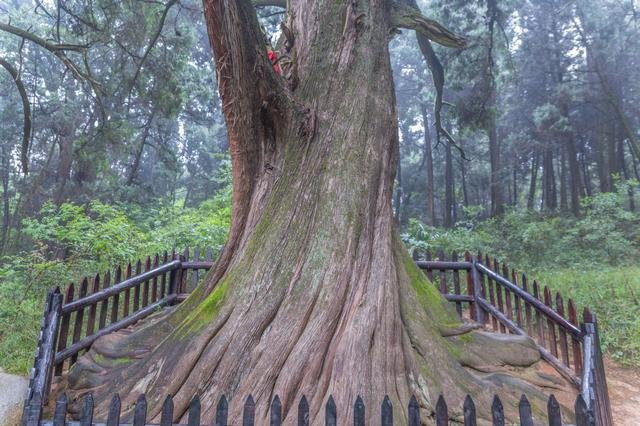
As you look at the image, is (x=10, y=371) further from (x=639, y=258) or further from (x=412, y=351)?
(x=639, y=258)

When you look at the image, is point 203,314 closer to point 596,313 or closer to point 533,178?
point 596,313

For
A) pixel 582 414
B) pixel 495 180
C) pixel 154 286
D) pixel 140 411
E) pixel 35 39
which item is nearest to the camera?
pixel 582 414

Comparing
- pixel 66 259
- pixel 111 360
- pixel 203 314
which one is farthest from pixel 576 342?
pixel 66 259

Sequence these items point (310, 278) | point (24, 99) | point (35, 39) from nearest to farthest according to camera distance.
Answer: point (310, 278) → point (35, 39) → point (24, 99)

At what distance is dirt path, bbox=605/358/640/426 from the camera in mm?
4547

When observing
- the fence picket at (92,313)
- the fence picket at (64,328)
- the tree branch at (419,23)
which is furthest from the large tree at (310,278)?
the tree branch at (419,23)

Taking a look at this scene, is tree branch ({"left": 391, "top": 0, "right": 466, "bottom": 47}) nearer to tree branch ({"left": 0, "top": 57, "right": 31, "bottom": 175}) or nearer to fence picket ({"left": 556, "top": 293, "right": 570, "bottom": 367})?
fence picket ({"left": 556, "top": 293, "right": 570, "bottom": 367})

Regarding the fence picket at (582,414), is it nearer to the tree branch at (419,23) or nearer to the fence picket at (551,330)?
the fence picket at (551,330)

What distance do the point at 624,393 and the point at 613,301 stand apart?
10.8 feet

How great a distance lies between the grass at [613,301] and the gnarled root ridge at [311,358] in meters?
3.59

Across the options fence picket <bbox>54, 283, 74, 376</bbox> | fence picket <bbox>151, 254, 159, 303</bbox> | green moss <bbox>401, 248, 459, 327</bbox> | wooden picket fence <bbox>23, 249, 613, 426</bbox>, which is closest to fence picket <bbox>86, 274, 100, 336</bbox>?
wooden picket fence <bbox>23, 249, 613, 426</bbox>

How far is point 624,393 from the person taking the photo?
512cm

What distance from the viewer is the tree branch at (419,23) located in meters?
5.79

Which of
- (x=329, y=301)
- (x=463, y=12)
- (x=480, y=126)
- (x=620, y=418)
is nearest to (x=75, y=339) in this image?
(x=329, y=301)
